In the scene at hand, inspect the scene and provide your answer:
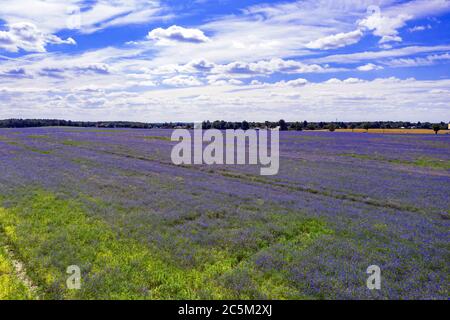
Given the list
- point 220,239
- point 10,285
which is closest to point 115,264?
point 10,285

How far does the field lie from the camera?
9086 millimetres

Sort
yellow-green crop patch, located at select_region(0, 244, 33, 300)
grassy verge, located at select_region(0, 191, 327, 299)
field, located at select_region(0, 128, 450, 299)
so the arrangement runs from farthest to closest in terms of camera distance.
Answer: field, located at select_region(0, 128, 450, 299)
grassy verge, located at select_region(0, 191, 327, 299)
yellow-green crop patch, located at select_region(0, 244, 33, 300)

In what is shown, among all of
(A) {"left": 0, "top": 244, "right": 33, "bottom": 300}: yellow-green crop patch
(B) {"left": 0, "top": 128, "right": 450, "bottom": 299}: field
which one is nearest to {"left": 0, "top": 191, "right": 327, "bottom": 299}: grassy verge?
(B) {"left": 0, "top": 128, "right": 450, "bottom": 299}: field

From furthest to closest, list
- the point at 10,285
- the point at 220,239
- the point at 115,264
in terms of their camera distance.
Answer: the point at 220,239 → the point at 115,264 → the point at 10,285

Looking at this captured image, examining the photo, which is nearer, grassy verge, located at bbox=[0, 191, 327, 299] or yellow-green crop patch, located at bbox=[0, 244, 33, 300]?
yellow-green crop patch, located at bbox=[0, 244, 33, 300]

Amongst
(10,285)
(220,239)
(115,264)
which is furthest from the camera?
(220,239)

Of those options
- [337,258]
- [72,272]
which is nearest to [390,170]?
[337,258]

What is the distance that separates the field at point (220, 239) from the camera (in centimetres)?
909

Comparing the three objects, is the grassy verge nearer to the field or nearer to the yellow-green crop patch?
the field

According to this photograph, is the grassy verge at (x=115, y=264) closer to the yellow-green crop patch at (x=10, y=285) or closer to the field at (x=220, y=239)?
the field at (x=220, y=239)

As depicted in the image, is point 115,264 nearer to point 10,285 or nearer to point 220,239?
point 10,285

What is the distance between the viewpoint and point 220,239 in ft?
42.3

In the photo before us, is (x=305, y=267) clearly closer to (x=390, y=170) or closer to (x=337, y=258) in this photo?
(x=337, y=258)
